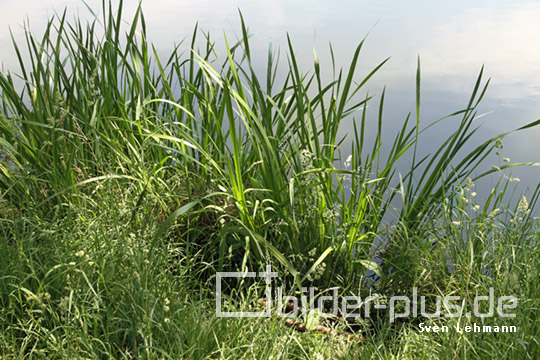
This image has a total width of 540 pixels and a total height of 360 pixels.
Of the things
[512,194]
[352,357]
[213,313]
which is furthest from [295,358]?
[512,194]

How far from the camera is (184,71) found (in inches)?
140

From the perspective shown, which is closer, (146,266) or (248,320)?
(146,266)

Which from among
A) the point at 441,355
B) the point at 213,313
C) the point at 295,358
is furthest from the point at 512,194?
the point at 213,313

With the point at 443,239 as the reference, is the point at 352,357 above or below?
below

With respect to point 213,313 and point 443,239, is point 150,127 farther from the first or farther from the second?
point 443,239

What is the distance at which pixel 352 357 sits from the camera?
7.57 feet

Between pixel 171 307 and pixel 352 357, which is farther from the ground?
pixel 171 307

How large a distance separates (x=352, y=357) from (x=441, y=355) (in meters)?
0.40

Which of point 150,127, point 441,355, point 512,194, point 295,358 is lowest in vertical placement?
point 295,358

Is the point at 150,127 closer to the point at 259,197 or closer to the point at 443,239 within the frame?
the point at 259,197

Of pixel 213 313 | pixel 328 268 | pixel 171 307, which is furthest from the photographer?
pixel 328 268

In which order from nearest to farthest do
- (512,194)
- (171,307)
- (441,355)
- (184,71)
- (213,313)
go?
1. (441,355)
2. (171,307)
3. (213,313)
4. (512,194)
5. (184,71)

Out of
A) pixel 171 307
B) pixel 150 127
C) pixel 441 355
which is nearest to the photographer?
pixel 441 355

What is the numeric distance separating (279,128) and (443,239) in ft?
3.54
